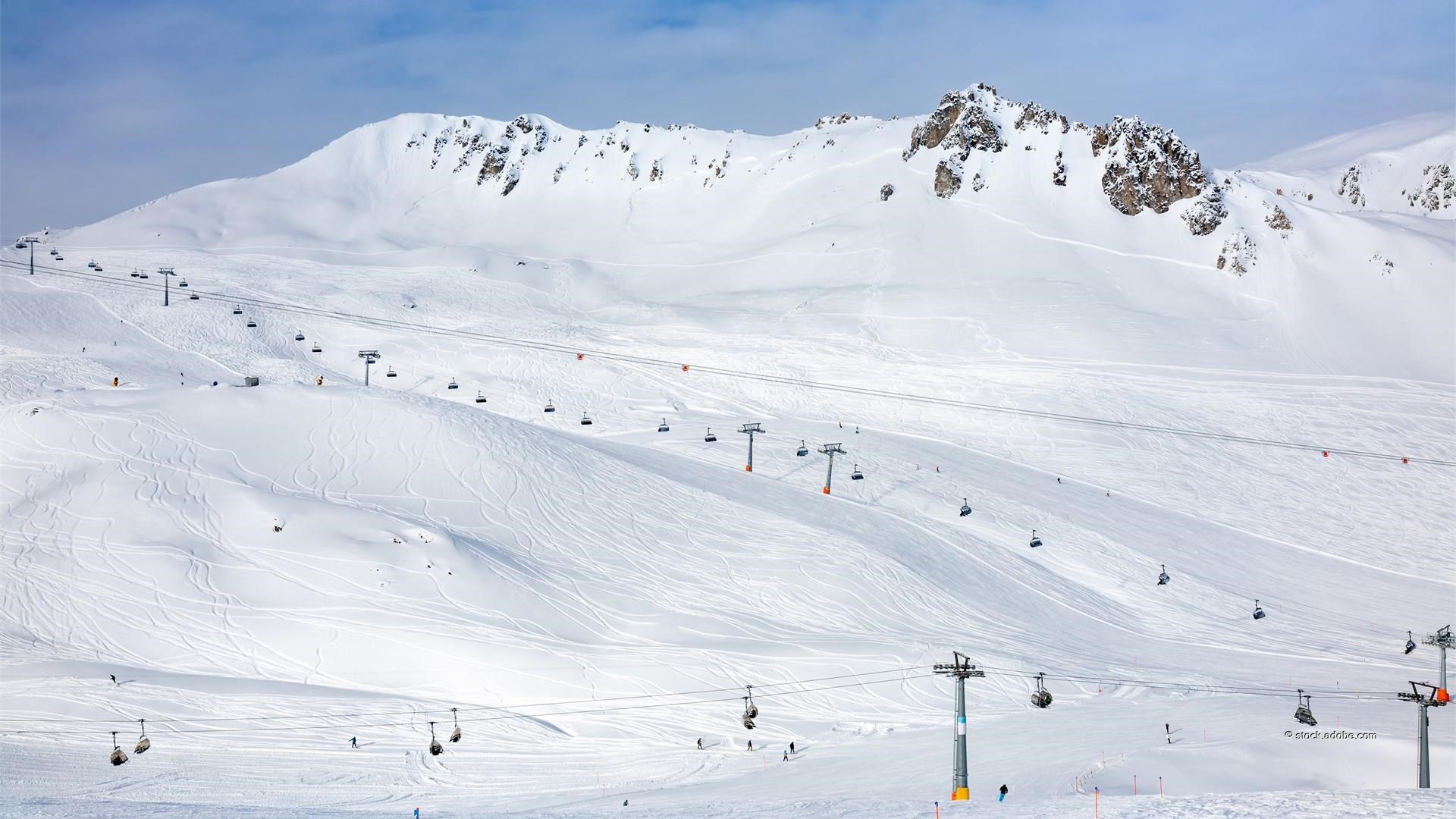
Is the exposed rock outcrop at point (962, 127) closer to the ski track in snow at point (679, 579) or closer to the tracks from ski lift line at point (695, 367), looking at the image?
the ski track in snow at point (679, 579)

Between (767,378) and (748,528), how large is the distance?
3240 centimetres

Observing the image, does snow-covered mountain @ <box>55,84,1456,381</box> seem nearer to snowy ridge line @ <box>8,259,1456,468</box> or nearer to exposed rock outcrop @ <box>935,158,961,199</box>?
exposed rock outcrop @ <box>935,158,961,199</box>

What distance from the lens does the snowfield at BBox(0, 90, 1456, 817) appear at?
35281mm

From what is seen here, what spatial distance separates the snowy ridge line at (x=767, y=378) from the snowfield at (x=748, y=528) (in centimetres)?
68

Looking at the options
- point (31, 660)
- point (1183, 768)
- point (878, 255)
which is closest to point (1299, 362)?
point (878, 255)

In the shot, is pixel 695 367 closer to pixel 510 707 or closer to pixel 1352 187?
pixel 510 707

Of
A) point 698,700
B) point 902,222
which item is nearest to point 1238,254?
point 902,222

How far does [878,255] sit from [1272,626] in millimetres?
67564

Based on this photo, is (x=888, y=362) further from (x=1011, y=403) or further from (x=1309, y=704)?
(x=1309, y=704)

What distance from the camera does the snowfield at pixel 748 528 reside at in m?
35.3

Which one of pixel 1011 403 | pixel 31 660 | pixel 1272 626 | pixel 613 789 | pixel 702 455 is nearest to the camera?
pixel 613 789

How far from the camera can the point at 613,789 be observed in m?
Answer: 32.9

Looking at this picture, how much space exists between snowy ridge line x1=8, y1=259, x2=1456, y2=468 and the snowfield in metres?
0.68

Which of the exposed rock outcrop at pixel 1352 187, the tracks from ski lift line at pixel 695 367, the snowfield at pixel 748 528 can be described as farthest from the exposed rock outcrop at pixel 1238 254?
the exposed rock outcrop at pixel 1352 187
